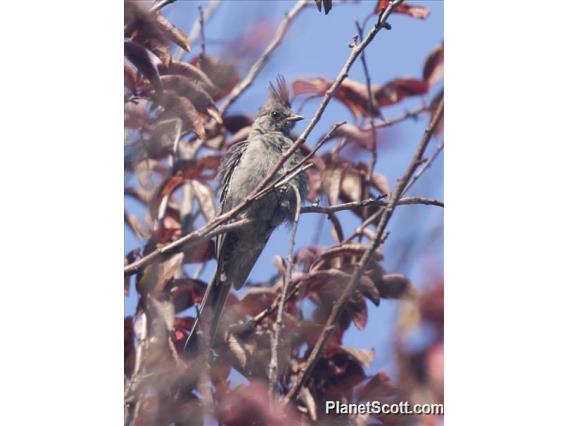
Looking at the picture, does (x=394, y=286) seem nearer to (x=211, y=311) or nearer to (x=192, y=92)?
(x=211, y=311)

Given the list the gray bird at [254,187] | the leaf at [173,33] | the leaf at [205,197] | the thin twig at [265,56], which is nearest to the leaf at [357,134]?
the gray bird at [254,187]

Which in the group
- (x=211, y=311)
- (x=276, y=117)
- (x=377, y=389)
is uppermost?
(x=276, y=117)

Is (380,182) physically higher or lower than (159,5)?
lower

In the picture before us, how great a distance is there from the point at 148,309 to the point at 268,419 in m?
0.52

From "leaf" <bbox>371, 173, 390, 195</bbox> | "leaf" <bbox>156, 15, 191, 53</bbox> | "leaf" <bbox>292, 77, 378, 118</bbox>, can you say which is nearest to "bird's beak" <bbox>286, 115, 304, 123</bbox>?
"leaf" <bbox>292, 77, 378, 118</bbox>

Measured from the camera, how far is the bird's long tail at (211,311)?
275 cm

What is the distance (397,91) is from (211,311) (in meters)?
1.03

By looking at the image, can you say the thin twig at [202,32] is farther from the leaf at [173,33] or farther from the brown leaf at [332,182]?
the brown leaf at [332,182]

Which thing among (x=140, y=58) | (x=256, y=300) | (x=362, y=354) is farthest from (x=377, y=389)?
(x=140, y=58)

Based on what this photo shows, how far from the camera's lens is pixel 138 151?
9.48ft

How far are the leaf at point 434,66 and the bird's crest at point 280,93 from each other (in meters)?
0.49

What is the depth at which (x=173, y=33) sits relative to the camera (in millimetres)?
2709

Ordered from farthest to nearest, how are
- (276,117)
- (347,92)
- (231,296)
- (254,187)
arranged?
1. (276,117)
2. (254,187)
3. (347,92)
4. (231,296)

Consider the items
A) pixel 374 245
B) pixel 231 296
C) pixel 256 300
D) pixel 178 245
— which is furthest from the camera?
pixel 231 296
